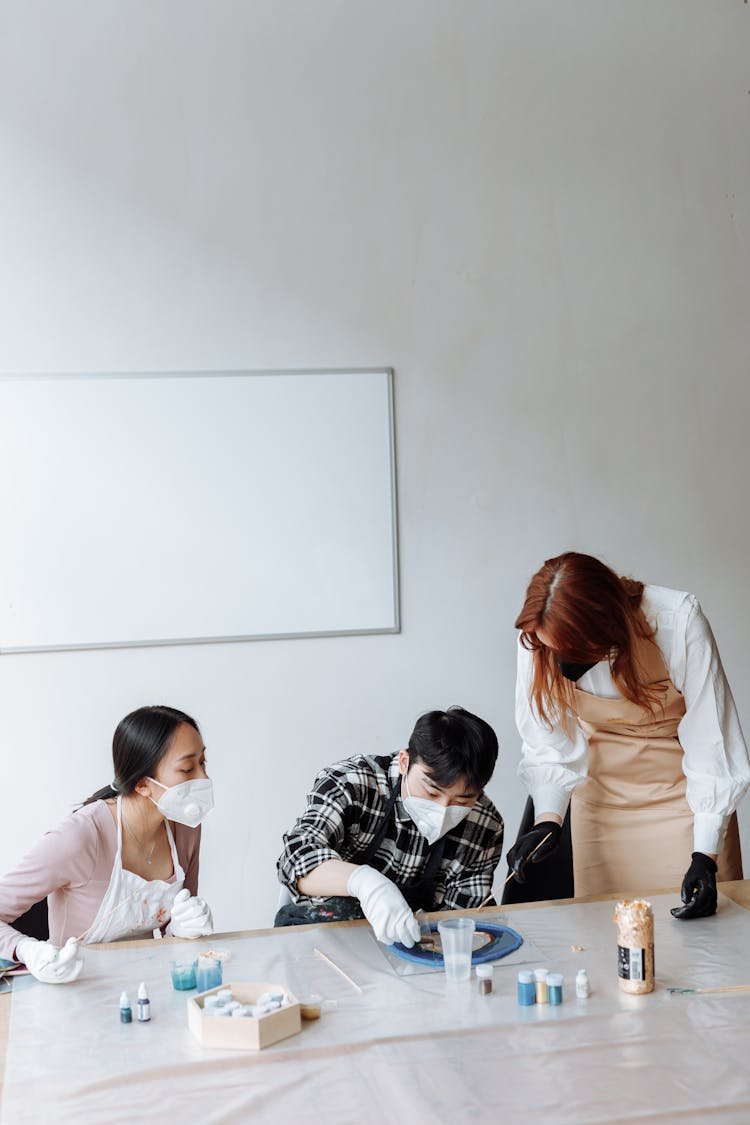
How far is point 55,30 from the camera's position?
9.39 ft

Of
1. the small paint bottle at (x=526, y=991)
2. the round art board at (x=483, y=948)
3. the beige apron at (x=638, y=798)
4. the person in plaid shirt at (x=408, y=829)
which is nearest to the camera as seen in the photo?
the small paint bottle at (x=526, y=991)

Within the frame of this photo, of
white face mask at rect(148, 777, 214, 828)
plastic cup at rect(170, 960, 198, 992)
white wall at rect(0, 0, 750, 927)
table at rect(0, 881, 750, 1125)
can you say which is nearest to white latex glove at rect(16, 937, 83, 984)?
table at rect(0, 881, 750, 1125)

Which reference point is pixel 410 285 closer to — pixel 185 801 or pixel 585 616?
pixel 585 616

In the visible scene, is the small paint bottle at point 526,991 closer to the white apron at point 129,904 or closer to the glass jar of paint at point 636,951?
the glass jar of paint at point 636,951

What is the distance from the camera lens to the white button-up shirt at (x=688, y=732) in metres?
1.92

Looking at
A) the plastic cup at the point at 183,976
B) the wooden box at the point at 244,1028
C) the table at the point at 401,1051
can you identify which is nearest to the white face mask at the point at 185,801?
the table at the point at 401,1051

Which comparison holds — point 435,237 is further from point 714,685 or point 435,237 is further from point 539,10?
point 714,685

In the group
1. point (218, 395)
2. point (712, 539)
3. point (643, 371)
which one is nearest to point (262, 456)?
point (218, 395)

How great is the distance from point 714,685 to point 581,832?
0.44 meters

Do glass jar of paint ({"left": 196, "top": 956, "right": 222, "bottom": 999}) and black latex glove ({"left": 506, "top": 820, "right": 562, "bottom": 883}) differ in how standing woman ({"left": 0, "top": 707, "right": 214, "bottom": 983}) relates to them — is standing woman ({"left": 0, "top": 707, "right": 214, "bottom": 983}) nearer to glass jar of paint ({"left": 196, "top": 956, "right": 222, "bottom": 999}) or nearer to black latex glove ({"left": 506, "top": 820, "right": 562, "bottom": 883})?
glass jar of paint ({"left": 196, "top": 956, "right": 222, "bottom": 999})

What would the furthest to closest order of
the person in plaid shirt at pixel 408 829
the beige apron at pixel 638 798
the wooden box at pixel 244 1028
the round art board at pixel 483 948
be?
the beige apron at pixel 638 798
the person in plaid shirt at pixel 408 829
the round art board at pixel 483 948
the wooden box at pixel 244 1028

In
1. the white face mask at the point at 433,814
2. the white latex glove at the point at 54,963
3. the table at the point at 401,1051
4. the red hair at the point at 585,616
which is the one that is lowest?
the table at the point at 401,1051

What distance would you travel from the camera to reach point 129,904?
1826mm

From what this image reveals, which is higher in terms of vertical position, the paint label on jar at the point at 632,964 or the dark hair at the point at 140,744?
the dark hair at the point at 140,744
